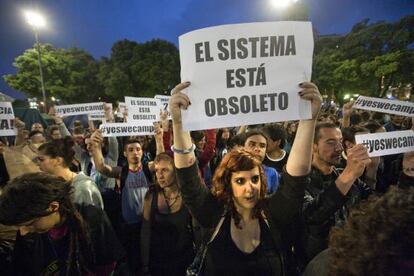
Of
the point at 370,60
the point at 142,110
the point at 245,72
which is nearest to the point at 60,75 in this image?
the point at 370,60

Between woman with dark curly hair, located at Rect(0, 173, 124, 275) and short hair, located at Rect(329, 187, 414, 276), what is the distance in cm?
183

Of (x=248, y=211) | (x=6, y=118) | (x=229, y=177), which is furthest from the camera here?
(x=6, y=118)

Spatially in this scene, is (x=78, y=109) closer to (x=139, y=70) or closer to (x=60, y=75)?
(x=139, y=70)

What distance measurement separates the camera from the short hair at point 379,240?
38.7 inches

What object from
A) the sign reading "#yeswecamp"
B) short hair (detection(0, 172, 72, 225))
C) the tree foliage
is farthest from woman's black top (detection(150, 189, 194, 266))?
the tree foliage

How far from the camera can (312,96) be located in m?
2.00

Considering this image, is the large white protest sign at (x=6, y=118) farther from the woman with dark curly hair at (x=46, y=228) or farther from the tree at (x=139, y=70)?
the tree at (x=139, y=70)

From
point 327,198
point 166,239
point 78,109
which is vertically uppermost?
point 78,109

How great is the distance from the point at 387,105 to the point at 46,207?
6.29 meters

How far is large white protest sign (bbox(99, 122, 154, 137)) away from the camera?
480 centimetres

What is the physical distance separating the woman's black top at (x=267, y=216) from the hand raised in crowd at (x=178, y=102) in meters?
0.36

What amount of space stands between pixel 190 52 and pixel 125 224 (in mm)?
2689

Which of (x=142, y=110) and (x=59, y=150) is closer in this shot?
(x=59, y=150)

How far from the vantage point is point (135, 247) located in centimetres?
390
